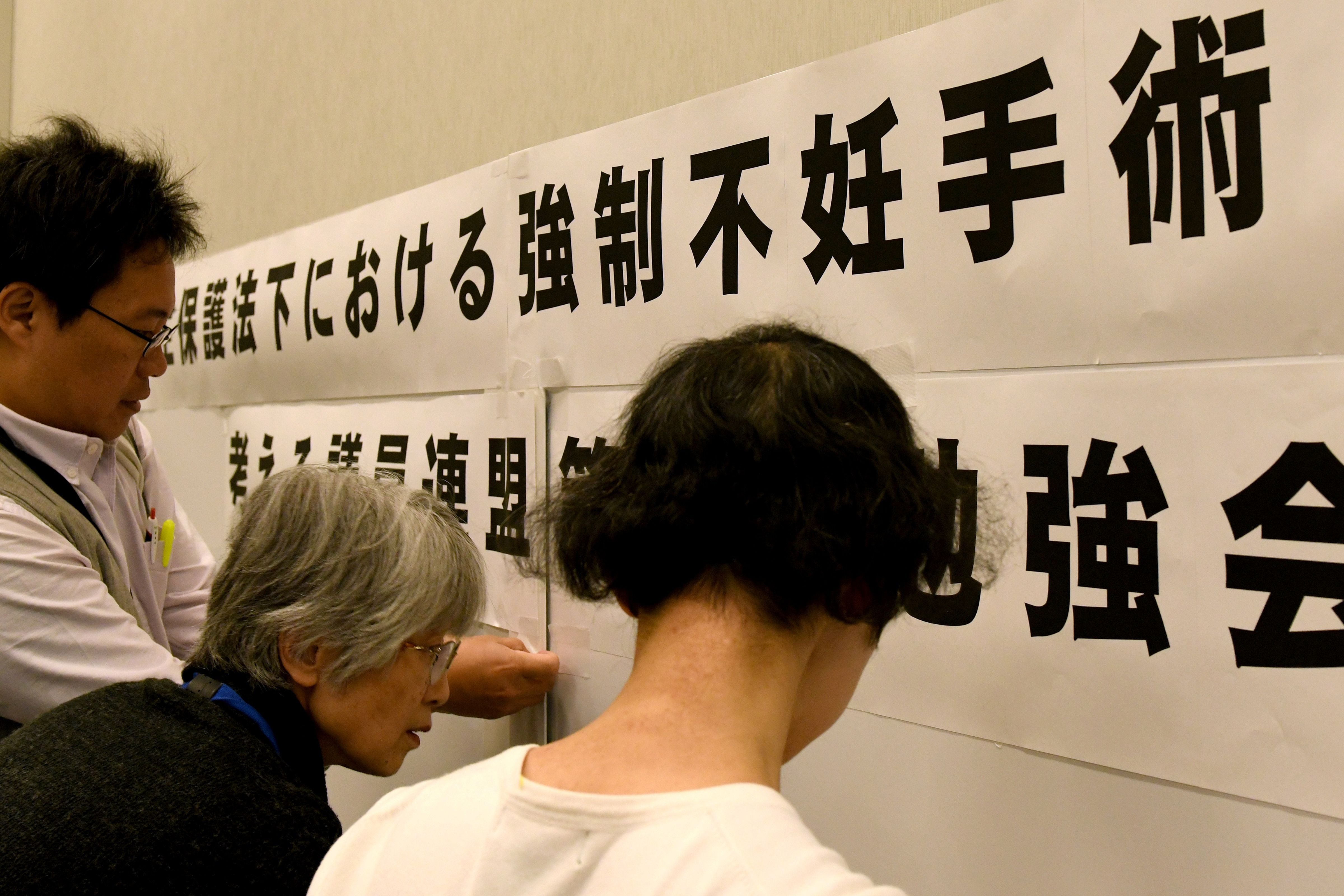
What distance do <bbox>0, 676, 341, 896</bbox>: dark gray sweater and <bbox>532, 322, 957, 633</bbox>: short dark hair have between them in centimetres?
41

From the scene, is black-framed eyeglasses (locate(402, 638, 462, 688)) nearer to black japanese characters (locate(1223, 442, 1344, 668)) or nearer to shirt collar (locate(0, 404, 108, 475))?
shirt collar (locate(0, 404, 108, 475))

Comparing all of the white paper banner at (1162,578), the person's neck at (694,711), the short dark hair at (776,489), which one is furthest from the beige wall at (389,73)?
the person's neck at (694,711)

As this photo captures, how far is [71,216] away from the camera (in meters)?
1.10

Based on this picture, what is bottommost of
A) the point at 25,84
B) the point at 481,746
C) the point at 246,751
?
the point at 481,746

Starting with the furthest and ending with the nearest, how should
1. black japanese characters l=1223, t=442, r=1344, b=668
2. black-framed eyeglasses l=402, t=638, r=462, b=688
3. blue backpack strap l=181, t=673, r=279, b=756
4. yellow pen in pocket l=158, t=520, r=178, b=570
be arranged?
yellow pen in pocket l=158, t=520, r=178, b=570
black-framed eyeglasses l=402, t=638, r=462, b=688
blue backpack strap l=181, t=673, r=279, b=756
black japanese characters l=1223, t=442, r=1344, b=668

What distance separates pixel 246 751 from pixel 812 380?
589 millimetres

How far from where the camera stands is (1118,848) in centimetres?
79

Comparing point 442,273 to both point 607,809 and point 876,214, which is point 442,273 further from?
point 607,809

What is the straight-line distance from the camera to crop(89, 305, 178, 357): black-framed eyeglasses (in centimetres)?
113

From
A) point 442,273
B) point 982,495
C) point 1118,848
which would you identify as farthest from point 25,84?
point 1118,848

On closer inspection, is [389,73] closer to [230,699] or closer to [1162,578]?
[230,699]

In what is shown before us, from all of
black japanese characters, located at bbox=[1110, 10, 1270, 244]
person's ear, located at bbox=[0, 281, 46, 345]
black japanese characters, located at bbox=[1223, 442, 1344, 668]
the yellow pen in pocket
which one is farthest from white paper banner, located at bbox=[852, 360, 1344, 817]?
the yellow pen in pocket

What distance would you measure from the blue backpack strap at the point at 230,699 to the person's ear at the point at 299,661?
47mm

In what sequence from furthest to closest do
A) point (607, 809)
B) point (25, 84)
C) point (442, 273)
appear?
point (25, 84), point (442, 273), point (607, 809)
